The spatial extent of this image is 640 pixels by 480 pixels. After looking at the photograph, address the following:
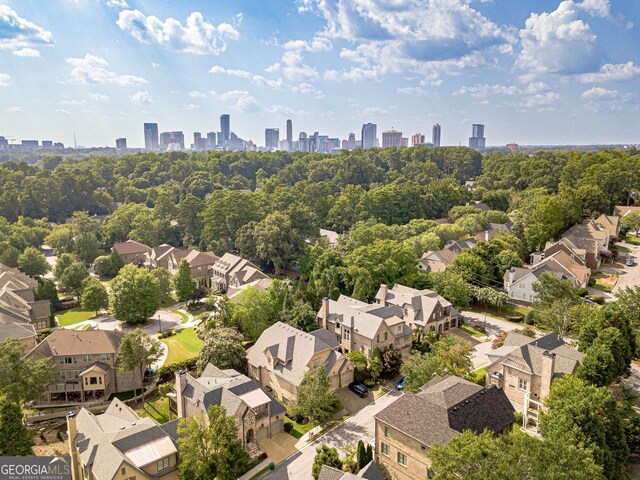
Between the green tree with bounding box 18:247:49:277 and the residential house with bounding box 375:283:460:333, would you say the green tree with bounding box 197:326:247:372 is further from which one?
the green tree with bounding box 18:247:49:277

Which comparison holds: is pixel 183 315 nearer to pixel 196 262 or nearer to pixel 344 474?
pixel 196 262

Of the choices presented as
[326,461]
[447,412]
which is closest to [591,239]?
[447,412]

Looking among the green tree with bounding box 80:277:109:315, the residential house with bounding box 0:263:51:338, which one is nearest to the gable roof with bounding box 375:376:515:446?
the residential house with bounding box 0:263:51:338

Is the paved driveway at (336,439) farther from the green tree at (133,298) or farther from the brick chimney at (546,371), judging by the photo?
the green tree at (133,298)

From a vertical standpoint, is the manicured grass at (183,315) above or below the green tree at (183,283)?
below

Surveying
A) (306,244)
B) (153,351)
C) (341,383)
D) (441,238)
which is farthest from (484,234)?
(153,351)

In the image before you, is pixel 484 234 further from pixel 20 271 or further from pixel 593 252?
pixel 20 271

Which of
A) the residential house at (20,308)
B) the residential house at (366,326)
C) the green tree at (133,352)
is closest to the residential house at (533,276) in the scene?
the residential house at (366,326)
